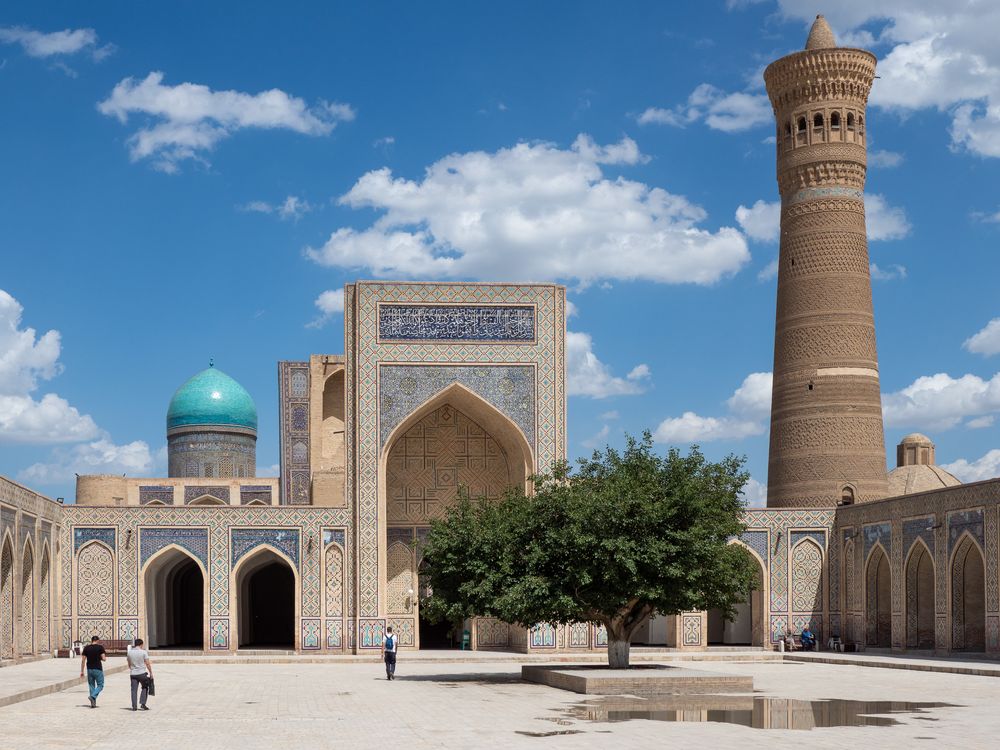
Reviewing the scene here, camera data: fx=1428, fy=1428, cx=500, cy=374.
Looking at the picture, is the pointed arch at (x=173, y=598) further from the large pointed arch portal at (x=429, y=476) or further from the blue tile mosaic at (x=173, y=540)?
the large pointed arch portal at (x=429, y=476)

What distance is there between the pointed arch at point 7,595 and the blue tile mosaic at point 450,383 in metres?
6.43

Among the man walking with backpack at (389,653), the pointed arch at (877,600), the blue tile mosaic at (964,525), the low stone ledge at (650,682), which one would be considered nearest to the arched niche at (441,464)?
the pointed arch at (877,600)

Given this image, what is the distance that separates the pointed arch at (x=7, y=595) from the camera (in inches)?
746

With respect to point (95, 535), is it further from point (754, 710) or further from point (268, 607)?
point (754, 710)

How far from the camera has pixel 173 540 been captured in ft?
75.8

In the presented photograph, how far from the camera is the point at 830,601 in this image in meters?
24.4

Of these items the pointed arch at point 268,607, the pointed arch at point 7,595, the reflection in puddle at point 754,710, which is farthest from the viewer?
the pointed arch at point 268,607

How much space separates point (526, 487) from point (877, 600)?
607cm

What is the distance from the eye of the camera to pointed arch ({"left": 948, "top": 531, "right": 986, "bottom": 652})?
66.8 feet

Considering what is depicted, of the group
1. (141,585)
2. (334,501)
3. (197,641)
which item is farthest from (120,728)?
(197,641)

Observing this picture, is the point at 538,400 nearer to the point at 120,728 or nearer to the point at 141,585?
the point at 141,585

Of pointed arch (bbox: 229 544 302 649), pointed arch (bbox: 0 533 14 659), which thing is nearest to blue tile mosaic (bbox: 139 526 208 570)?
pointed arch (bbox: 229 544 302 649)

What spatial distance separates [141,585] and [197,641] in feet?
17.8

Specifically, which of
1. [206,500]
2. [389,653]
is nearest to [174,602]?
[206,500]
